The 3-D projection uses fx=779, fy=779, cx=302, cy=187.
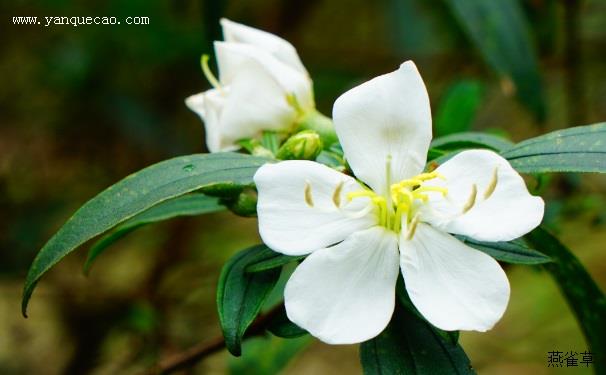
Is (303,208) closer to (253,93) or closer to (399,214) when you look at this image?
(399,214)

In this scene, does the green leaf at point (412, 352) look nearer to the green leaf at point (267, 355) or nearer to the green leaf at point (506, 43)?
the green leaf at point (267, 355)

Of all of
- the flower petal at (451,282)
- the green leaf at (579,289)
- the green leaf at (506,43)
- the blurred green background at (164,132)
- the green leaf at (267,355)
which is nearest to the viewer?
the flower petal at (451,282)

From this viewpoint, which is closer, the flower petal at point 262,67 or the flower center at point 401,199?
the flower center at point 401,199

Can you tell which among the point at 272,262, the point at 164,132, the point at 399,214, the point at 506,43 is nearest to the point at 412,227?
the point at 399,214

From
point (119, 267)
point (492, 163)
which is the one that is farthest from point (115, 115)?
point (492, 163)

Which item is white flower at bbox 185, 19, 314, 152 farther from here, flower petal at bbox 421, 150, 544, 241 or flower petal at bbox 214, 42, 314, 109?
flower petal at bbox 421, 150, 544, 241

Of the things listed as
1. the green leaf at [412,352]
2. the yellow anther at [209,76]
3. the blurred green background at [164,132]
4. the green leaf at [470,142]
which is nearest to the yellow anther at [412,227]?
the green leaf at [412,352]
